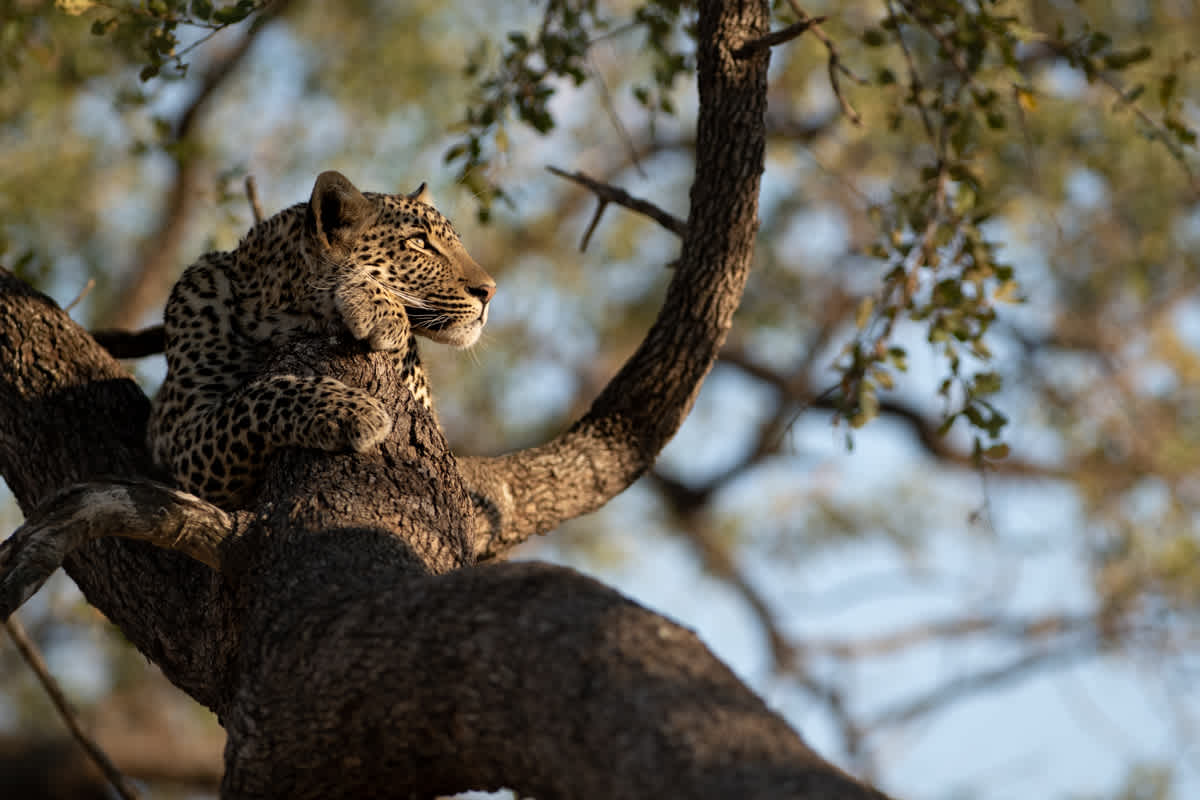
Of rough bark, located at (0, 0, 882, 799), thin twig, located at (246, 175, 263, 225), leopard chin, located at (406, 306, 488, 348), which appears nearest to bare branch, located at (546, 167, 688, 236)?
rough bark, located at (0, 0, 882, 799)

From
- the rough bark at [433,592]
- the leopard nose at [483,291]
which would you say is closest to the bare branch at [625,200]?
the rough bark at [433,592]

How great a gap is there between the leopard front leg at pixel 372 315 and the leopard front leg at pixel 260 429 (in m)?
0.31

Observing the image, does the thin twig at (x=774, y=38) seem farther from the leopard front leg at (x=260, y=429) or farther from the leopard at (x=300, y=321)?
the leopard front leg at (x=260, y=429)

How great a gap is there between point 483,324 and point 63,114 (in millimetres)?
7838

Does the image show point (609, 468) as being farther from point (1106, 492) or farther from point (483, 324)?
point (1106, 492)

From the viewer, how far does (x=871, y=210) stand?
484 centimetres

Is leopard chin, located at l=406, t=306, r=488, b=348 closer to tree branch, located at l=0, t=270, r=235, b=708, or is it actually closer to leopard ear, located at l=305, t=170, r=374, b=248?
leopard ear, located at l=305, t=170, r=374, b=248

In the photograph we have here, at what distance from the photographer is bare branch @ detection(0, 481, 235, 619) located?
2.53 m

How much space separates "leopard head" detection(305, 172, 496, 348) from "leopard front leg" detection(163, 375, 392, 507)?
2.75 ft

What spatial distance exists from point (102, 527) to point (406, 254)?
→ 2446 millimetres

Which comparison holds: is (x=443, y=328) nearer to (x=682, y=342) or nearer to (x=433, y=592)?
(x=682, y=342)

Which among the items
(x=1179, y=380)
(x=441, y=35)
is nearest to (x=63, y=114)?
(x=441, y=35)

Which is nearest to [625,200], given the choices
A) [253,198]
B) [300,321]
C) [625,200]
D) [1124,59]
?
[625,200]

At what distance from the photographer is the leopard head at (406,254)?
189 inches
